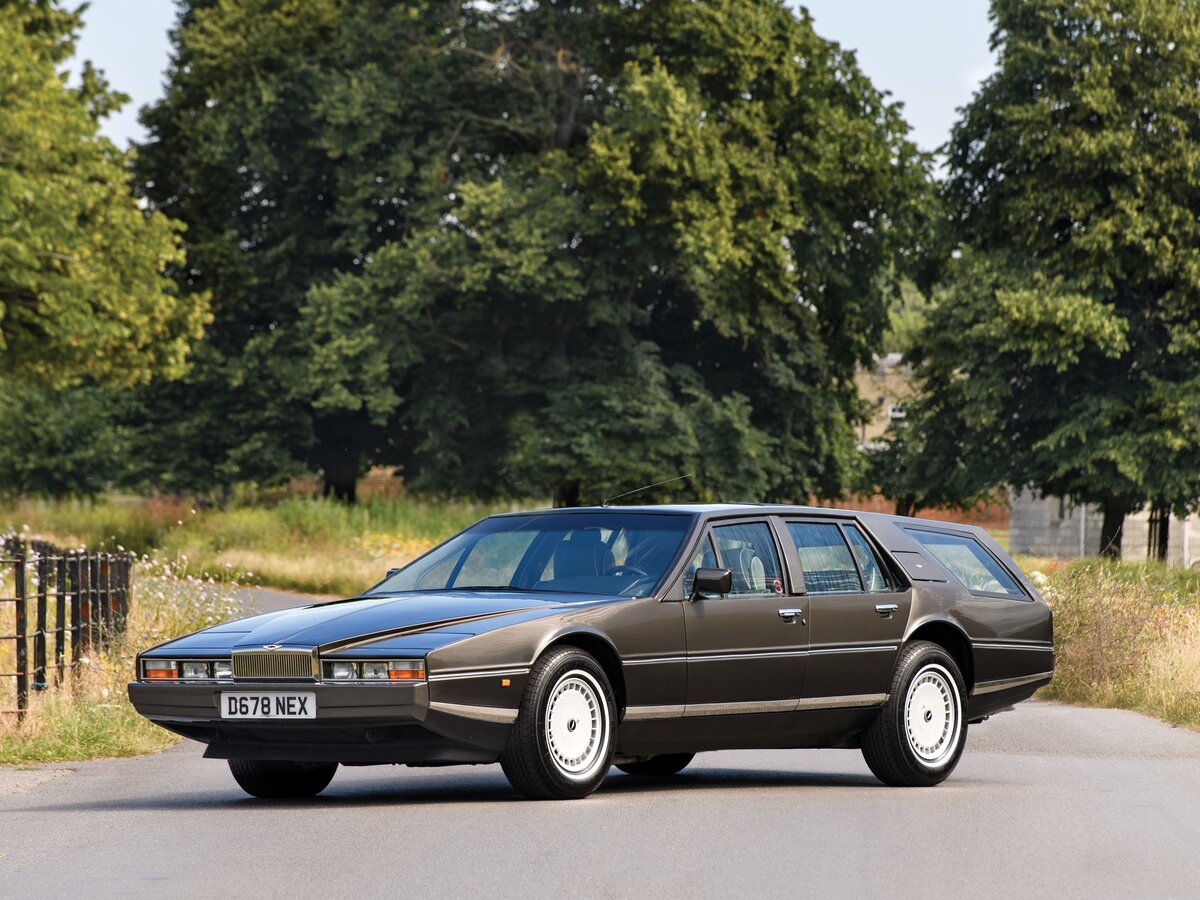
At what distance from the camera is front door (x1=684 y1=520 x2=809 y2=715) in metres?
10.6

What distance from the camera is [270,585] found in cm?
3900

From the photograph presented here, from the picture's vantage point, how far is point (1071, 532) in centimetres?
5806

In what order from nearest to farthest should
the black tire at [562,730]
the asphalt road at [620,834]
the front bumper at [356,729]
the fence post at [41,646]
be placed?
1. the asphalt road at [620,834]
2. the front bumper at [356,729]
3. the black tire at [562,730]
4. the fence post at [41,646]

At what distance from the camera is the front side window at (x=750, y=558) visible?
433 inches

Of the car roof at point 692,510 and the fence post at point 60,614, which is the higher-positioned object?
the car roof at point 692,510

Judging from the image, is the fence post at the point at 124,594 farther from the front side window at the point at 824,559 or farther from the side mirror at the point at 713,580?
Result: the side mirror at the point at 713,580

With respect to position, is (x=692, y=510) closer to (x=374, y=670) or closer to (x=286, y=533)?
(x=374, y=670)

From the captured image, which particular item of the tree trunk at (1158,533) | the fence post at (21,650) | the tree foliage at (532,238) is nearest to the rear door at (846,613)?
the fence post at (21,650)

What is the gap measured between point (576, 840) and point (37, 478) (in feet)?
199

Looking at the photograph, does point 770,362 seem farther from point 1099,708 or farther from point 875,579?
point 875,579

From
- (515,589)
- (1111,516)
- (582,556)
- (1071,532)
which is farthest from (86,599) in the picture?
(1071,532)

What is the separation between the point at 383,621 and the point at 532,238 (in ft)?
117

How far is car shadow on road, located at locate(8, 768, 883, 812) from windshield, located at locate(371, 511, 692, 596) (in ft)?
3.66

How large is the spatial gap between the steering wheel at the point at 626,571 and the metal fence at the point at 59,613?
15.5 feet
